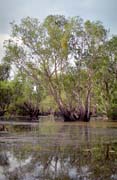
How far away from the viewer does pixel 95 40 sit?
47719 mm

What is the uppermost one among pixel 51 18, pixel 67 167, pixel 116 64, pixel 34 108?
pixel 51 18

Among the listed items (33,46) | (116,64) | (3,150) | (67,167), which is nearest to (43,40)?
(33,46)

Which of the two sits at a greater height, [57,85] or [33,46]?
[33,46]

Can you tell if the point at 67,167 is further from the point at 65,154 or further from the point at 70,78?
the point at 70,78

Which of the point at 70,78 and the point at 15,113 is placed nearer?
the point at 70,78

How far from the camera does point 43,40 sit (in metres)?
47.6

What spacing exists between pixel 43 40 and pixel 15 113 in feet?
138

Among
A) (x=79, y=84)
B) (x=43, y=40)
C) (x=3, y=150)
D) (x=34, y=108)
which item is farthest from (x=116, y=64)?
(x=3, y=150)

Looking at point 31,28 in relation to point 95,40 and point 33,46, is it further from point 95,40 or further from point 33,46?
point 95,40

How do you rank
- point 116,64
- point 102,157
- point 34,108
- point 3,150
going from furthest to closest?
point 34,108
point 116,64
point 3,150
point 102,157

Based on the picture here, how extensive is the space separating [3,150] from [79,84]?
39307mm

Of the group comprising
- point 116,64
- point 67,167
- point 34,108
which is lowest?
point 67,167

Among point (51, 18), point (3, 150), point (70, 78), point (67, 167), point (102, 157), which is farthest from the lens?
point (70, 78)

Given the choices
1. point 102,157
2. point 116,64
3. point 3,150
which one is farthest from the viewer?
point 116,64
